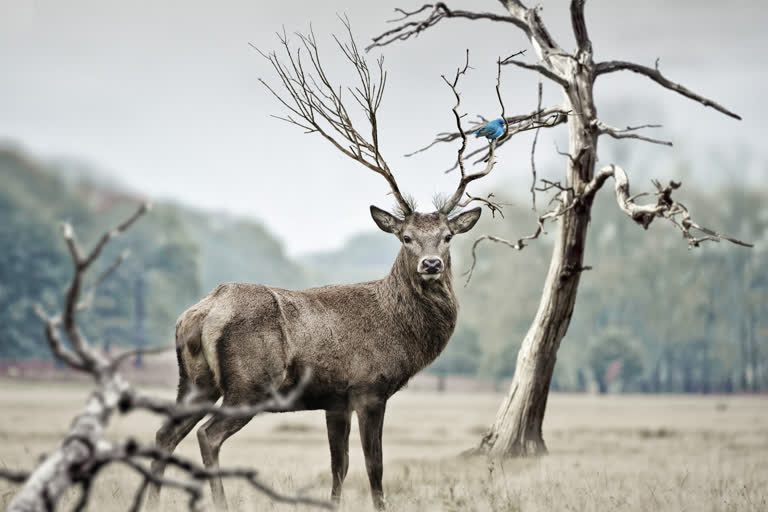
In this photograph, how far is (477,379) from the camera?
141 ft

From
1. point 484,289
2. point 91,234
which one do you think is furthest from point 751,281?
point 91,234

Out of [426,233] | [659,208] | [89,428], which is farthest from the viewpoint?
[659,208]

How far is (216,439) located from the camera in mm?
6129

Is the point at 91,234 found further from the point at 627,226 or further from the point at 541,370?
the point at 541,370

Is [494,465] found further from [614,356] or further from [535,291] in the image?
[535,291]

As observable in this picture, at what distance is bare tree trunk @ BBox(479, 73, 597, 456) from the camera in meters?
10.0

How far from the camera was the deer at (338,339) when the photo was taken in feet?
20.7

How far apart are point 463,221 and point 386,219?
71 centimetres

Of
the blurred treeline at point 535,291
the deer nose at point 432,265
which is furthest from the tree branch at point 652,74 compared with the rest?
the blurred treeline at point 535,291

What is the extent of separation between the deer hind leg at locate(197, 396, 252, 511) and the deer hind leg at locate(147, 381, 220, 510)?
19cm

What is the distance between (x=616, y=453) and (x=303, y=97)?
8.31m

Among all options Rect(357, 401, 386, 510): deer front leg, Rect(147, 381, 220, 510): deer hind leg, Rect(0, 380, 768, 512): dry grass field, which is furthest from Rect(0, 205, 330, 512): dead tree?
Rect(357, 401, 386, 510): deer front leg

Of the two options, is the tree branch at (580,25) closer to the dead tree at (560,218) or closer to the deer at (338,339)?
the dead tree at (560,218)

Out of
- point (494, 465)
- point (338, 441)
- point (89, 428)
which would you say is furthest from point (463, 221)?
point (89, 428)
